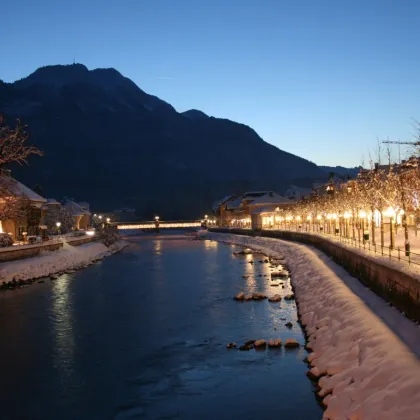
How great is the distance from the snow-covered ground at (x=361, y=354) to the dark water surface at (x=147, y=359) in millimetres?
830

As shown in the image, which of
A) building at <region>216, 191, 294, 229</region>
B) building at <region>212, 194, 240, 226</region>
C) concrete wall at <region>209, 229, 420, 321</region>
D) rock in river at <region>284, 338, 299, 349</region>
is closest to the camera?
concrete wall at <region>209, 229, 420, 321</region>

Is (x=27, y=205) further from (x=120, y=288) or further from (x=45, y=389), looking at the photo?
(x=45, y=389)

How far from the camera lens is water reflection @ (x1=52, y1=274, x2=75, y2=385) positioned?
17.0 metres

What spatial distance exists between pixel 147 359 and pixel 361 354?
754 cm

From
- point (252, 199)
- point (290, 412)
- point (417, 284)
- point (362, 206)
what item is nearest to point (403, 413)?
point (290, 412)

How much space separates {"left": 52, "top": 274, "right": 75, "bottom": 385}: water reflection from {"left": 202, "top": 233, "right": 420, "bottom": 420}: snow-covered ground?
8.23m

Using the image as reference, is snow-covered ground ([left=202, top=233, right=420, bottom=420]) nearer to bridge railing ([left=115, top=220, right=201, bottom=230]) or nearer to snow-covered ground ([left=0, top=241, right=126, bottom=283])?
snow-covered ground ([left=0, top=241, right=126, bottom=283])

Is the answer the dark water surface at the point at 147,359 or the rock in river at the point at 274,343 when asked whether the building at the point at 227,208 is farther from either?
the rock in river at the point at 274,343

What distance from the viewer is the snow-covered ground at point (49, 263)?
130 ft

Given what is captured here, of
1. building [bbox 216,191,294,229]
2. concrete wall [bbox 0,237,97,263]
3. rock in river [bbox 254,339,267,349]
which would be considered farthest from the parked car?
building [bbox 216,191,294,229]

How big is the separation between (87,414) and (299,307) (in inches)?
557

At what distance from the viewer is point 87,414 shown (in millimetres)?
12961

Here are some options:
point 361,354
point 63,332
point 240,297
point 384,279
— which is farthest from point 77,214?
point 361,354

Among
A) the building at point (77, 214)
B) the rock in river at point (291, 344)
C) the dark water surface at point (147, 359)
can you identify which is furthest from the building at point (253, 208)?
the rock in river at point (291, 344)
